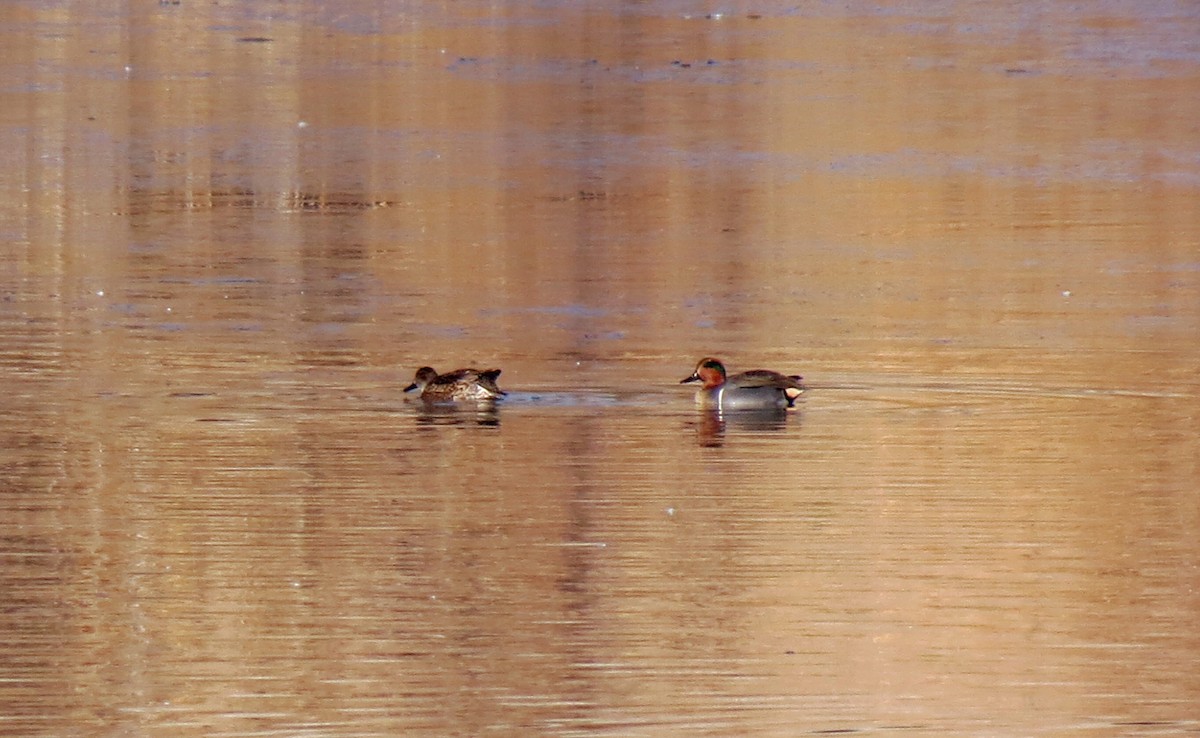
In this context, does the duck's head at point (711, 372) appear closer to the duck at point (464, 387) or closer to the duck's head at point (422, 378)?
the duck at point (464, 387)

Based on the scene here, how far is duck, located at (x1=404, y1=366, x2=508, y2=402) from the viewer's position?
427 inches

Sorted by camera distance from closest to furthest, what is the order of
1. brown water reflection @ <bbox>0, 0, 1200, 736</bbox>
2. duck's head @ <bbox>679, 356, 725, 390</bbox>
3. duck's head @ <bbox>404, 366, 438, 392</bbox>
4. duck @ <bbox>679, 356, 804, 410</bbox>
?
brown water reflection @ <bbox>0, 0, 1200, 736</bbox> → duck @ <bbox>679, 356, 804, 410</bbox> → duck's head @ <bbox>679, 356, 725, 390</bbox> → duck's head @ <bbox>404, 366, 438, 392</bbox>

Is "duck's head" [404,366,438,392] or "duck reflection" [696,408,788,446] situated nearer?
"duck reflection" [696,408,788,446]

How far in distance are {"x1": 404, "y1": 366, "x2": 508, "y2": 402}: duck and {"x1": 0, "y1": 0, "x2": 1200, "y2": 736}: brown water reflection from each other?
163 mm

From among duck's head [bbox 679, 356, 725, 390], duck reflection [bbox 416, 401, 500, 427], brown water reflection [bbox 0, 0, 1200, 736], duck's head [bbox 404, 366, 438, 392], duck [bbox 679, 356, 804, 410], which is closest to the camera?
brown water reflection [bbox 0, 0, 1200, 736]

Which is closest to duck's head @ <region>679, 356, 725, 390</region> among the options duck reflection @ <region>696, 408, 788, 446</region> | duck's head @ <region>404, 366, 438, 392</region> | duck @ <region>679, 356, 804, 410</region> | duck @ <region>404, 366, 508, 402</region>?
duck @ <region>679, 356, 804, 410</region>

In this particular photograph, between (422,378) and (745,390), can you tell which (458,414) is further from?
(745,390)

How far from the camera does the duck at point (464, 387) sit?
35.6 ft

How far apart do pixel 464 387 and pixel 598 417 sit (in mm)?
586

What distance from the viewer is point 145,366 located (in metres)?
11.9

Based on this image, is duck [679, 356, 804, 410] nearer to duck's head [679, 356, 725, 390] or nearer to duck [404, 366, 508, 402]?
duck's head [679, 356, 725, 390]

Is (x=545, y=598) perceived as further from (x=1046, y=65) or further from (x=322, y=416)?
(x=1046, y=65)

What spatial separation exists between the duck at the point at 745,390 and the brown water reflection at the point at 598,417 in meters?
0.09

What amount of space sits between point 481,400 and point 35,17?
26.7 metres
